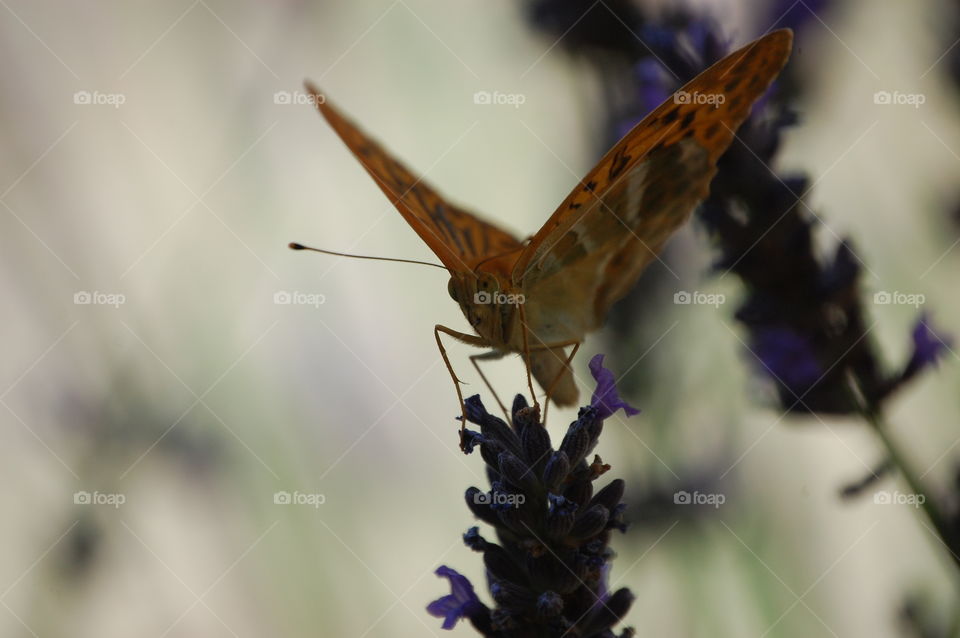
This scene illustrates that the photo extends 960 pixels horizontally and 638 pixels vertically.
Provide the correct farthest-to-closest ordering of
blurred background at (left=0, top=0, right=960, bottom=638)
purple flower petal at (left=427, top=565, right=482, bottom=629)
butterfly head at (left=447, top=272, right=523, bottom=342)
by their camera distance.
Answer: blurred background at (left=0, top=0, right=960, bottom=638) → butterfly head at (left=447, top=272, right=523, bottom=342) → purple flower petal at (left=427, top=565, right=482, bottom=629)

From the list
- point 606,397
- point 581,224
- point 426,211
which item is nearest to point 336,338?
point 426,211

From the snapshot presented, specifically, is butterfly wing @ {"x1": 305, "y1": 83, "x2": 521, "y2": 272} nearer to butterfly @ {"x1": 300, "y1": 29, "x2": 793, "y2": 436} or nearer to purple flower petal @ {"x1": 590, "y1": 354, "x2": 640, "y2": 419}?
butterfly @ {"x1": 300, "y1": 29, "x2": 793, "y2": 436}

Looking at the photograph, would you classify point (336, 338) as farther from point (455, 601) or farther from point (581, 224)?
point (455, 601)

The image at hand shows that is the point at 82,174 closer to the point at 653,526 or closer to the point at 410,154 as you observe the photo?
the point at 410,154

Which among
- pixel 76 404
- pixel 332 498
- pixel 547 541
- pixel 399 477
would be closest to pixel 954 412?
pixel 547 541

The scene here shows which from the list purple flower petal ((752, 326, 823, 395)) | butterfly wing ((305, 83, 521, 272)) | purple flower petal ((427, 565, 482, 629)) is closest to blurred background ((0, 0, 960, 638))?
purple flower petal ((752, 326, 823, 395))
